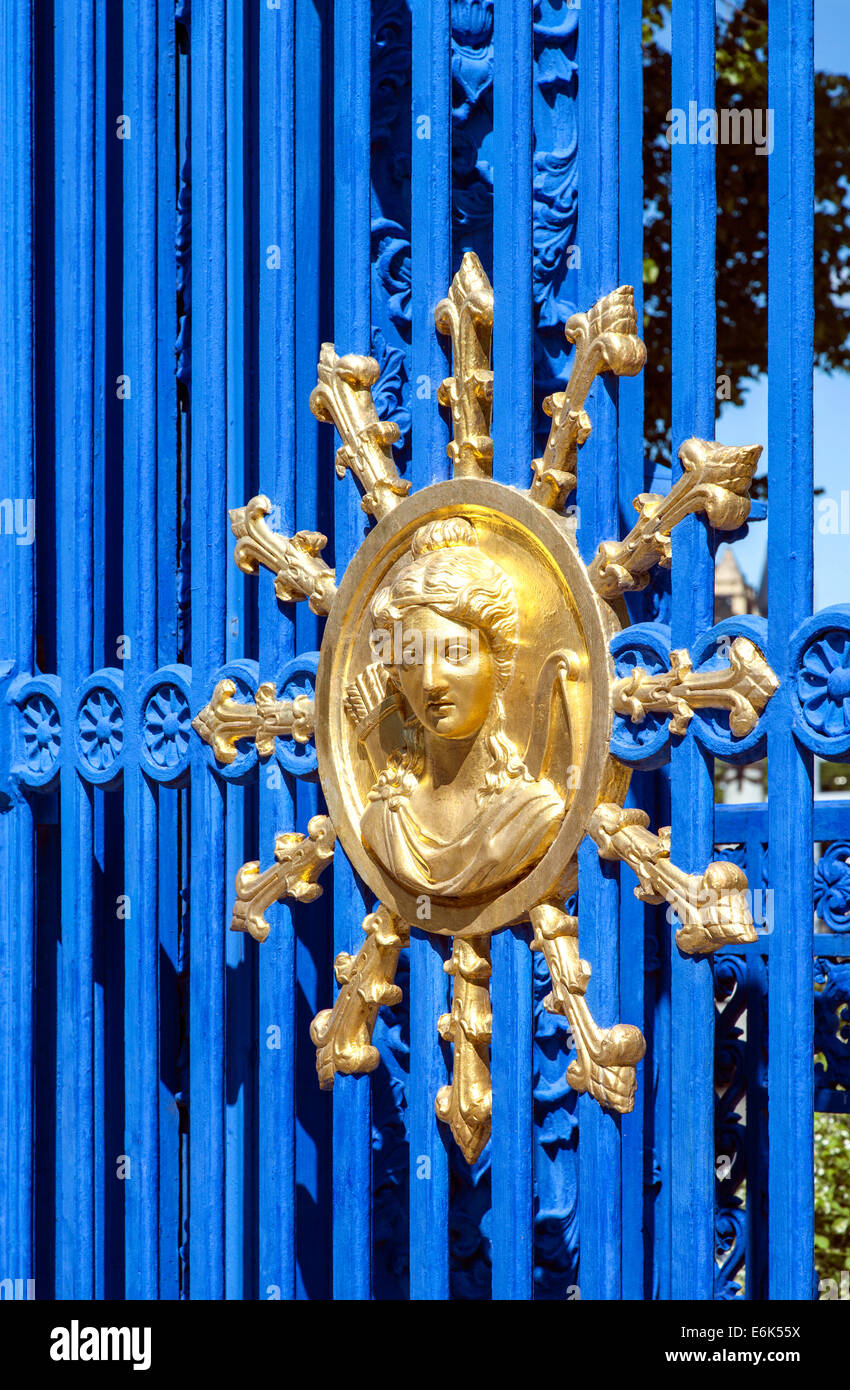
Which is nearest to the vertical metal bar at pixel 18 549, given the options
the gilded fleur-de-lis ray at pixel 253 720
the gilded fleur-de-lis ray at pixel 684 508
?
the gilded fleur-de-lis ray at pixel 253 720

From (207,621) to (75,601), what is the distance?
0.29 meters

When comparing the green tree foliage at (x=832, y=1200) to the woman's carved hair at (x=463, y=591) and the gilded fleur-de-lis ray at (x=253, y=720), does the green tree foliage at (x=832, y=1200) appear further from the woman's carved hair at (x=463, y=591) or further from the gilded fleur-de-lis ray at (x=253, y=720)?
the woman's carved hair at (x=463, y=591)

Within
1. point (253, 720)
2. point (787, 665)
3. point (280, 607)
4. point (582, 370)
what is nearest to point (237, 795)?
point (253, 720)

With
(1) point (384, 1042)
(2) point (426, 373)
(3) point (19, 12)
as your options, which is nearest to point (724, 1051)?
(1) point (384, 1042)

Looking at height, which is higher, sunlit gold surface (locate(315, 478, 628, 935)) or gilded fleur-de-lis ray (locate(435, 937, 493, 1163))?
sunlit gold surface (locate(315, 478, 628, 935))

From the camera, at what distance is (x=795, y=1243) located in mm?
1692

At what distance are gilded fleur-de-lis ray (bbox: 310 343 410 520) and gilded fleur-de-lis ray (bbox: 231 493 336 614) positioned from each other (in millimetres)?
110

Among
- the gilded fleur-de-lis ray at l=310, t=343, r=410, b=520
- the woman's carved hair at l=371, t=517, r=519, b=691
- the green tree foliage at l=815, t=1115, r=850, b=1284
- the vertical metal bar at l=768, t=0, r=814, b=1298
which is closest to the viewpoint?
the vertical metal bar at l=768, t=0, r=814, b=1298

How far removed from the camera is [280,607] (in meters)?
2.31

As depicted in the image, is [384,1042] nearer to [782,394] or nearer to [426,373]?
[426,373]

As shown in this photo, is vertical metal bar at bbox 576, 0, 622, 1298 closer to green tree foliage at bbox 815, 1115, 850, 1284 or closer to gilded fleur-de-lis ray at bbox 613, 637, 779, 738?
gilded fleur-de-lis ray at bbox 613, 637, 779, 738

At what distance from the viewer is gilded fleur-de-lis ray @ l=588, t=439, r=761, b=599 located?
5.82 feet

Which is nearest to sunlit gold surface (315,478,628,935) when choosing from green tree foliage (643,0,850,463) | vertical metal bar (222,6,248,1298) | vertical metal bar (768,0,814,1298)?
vertical metal bar (768,0,814,1298)

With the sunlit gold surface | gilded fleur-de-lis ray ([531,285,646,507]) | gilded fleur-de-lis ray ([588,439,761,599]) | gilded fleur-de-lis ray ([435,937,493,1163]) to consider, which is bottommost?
gilded fleur-de-lis ray ([435,937,493,1163])
